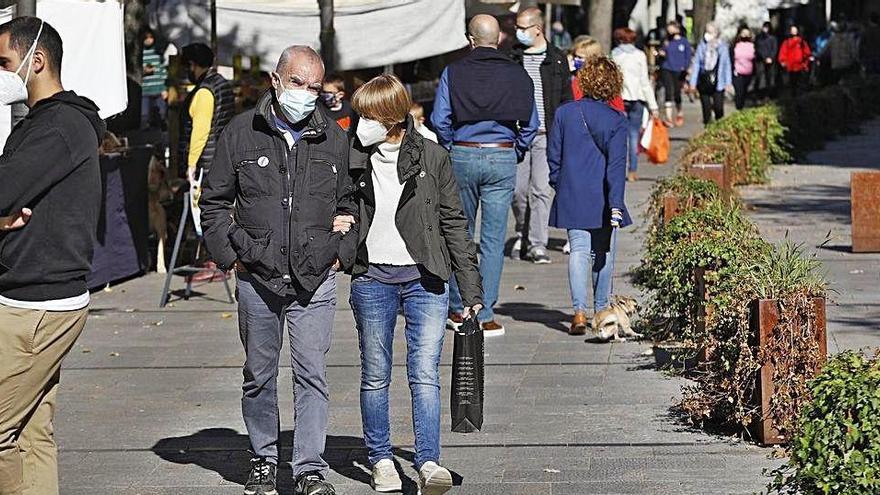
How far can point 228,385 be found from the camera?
30.2ft

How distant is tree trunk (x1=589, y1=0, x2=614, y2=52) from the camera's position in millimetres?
26223

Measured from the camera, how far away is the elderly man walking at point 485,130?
10367mm

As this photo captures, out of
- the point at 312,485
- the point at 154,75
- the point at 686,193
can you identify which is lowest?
the point at 154,75

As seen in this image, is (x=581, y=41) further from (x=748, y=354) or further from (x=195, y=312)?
(x=748, y=354)

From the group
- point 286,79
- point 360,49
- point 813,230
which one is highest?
point 286,79

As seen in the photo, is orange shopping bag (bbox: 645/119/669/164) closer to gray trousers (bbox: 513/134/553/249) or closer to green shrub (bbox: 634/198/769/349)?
gray trousers (bbox: 513/134/553/249)

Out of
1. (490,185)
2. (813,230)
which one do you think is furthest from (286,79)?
(813,230)

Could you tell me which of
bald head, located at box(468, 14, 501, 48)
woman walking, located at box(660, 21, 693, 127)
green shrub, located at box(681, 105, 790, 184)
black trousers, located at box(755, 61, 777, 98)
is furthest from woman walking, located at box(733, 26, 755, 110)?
bald head, located at box(468, 14, 501, 48)

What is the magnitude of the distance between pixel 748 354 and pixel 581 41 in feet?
25.4

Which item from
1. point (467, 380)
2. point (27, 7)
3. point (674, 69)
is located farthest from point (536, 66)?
point (674, 69)

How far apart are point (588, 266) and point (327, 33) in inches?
248

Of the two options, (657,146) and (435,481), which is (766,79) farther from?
(435,481)

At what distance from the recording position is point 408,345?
665 cm

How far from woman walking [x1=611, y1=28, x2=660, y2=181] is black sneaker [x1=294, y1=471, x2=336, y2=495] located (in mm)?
12594
